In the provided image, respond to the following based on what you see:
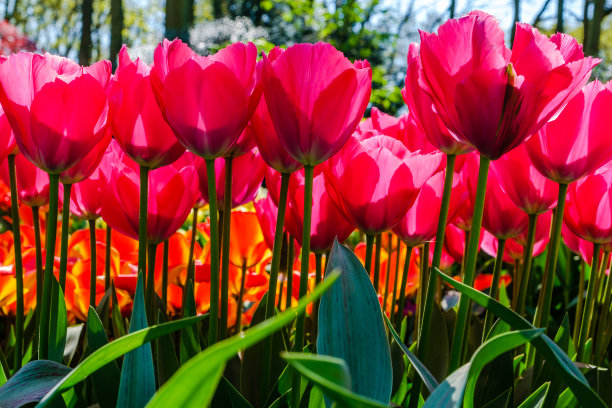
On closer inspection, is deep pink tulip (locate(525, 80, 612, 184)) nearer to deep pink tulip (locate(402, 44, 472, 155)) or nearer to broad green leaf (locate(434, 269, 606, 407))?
deep pink tulip (locate(402, 44, 472, 155))

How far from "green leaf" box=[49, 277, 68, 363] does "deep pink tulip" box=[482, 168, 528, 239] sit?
0.58m

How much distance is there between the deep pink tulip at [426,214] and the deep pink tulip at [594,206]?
16cm

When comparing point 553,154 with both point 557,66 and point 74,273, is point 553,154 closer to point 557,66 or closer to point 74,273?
point 557,66

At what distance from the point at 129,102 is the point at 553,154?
471 millimetres

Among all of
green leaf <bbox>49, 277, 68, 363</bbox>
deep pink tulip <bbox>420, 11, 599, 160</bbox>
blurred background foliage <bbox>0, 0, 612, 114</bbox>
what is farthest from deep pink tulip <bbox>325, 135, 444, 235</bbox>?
blurred background foliage <bbox>0, 0, 612, 114</bbox>

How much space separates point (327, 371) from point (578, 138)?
0.47 m

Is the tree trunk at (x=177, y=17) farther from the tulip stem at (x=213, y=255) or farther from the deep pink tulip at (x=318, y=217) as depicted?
the tulip stem at (x=213, y=255)

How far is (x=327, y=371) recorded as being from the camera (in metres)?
0.34

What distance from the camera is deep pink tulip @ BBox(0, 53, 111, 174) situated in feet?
2.16

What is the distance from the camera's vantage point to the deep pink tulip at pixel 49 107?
659mm

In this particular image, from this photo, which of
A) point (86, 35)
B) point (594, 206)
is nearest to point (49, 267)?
point (594, 206)

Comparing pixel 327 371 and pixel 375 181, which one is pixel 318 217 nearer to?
pixel 375 181

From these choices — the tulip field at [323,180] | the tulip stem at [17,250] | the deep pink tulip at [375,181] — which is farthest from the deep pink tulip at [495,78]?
the tulip stem at [17,250]

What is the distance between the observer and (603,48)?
19.0m
